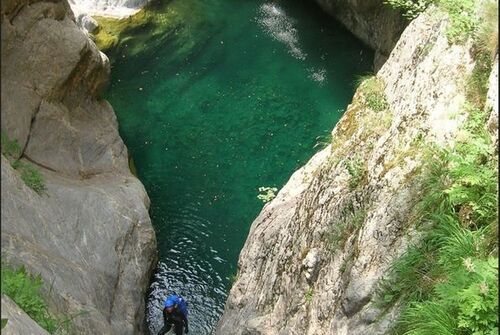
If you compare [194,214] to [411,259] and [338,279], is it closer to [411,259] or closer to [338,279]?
[338,279]

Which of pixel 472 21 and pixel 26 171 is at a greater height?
pixel 472 21

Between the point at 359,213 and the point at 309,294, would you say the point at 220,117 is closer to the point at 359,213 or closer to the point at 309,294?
the point at 309,294

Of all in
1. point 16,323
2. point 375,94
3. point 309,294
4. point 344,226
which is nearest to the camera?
point 16,323

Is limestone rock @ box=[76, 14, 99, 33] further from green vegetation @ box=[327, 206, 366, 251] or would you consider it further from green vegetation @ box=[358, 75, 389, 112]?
green vegetation @ box=[327, 206, 366, 251]

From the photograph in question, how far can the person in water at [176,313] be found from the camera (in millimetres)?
13648

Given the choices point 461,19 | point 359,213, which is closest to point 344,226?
point 359,213

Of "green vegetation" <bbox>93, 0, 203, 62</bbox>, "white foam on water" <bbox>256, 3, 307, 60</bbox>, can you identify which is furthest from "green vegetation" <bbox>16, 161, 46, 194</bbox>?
"white foam on water" <bbox>256, 3, 307, 60</bbox>

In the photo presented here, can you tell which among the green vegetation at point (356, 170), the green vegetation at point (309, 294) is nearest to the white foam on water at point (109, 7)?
the green vegetation at point (356, 170)

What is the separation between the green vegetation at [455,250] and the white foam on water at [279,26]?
766 inches

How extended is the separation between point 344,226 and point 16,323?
191 inches

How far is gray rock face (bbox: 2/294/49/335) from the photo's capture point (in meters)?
7.15

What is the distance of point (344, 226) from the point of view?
909 centimetres

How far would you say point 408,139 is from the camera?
829cm

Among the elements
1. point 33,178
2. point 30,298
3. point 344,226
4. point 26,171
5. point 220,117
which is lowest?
point 220,117
